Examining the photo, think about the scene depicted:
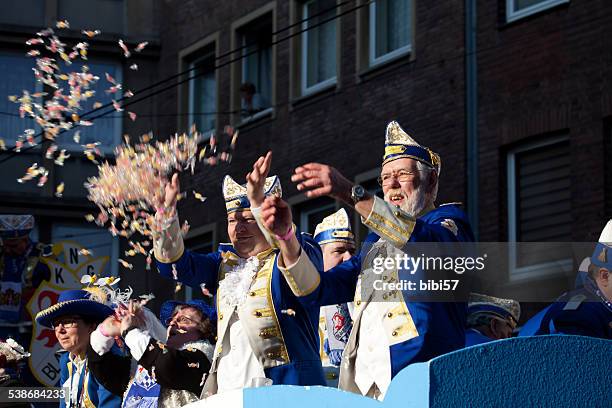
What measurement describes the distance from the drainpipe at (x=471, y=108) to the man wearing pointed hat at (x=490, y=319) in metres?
9.26

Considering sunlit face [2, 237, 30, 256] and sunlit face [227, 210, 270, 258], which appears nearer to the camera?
sunlit face [227, 210, 270, 258]

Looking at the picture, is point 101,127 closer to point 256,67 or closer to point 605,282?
point 256,67

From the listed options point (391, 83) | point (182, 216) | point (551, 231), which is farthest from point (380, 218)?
point (182, 216)

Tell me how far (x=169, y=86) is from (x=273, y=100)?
2676 millimetres

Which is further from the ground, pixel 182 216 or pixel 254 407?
pixel 182 216

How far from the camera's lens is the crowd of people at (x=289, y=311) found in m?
7.31

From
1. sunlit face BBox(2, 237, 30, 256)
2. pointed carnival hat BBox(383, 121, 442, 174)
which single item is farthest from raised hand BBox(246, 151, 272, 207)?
sunlit face BBox(2, 237, 30, 256)

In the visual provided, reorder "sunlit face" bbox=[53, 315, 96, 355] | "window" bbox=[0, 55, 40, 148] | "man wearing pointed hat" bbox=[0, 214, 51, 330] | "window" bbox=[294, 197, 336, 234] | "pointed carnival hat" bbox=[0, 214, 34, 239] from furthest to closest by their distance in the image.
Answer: "window" bbox=[0, 55, 40, 148] → "window" bbox=[294, 197, 336, 234] → "pointed carnival hat" bbox=[0, 214, 34, 239] → "man wearing pointed hat" bbox=[0, 214, 51, 330] → "sunlit face" bbox=[53, 315, 96, 355]

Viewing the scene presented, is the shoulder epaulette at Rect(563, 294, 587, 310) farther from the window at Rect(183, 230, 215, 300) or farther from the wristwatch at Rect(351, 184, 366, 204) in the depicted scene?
the window at Rect(183, 230, 215, 300)

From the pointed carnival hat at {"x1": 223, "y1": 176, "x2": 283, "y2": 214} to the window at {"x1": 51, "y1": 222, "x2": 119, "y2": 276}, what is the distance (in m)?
16.7

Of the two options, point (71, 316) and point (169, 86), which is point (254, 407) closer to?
point (71, 316)

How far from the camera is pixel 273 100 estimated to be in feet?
74.4

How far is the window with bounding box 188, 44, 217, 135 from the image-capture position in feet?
79.0

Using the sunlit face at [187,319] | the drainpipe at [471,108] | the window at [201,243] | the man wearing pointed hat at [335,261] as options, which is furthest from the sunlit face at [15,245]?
the sunlit face at [187,319]
